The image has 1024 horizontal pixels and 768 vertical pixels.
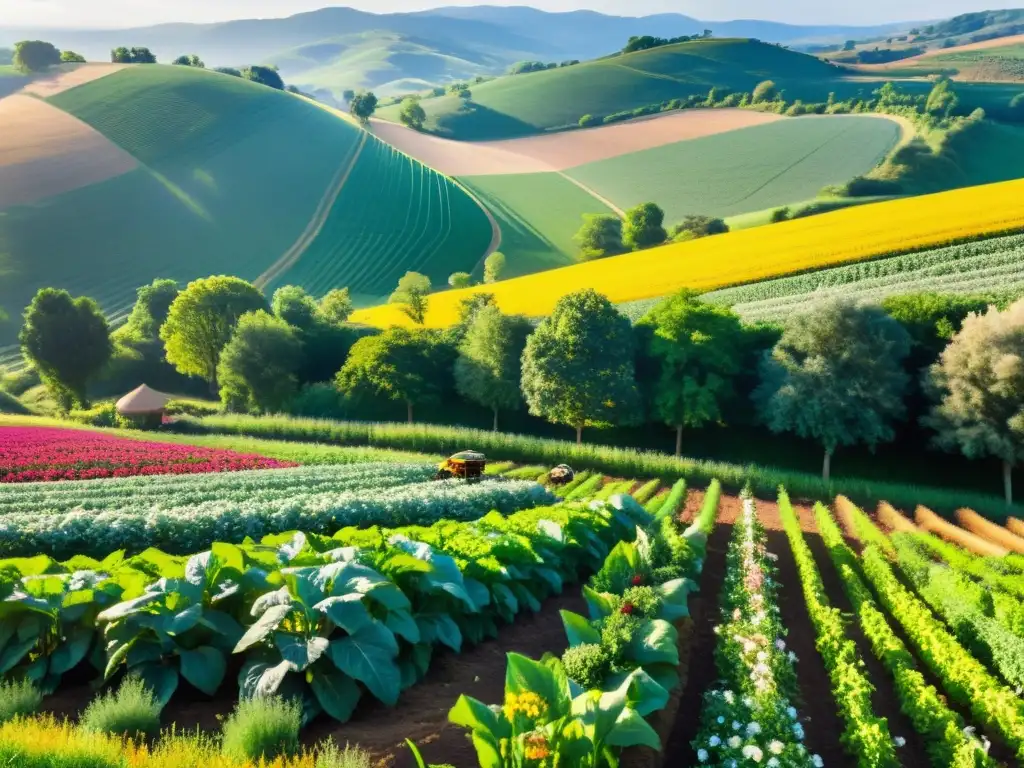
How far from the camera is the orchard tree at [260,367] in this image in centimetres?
3909

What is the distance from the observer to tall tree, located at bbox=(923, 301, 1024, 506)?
25766mm

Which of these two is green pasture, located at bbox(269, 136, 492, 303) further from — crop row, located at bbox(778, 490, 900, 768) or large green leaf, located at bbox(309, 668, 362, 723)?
large green leaf, located at bbox(309, 668, 362, 723)

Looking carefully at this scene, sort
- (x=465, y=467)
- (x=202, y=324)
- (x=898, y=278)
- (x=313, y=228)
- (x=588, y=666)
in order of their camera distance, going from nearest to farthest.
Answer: (x=588, y=666), (x=465, y=467), (x=898, y=278), (x=202, y=324), (x=313, y=228)

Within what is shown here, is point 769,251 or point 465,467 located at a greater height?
point 769,251

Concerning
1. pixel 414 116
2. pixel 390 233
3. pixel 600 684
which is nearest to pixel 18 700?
pixel 600 684

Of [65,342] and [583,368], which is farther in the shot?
[65,342]

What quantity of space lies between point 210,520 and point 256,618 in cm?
746

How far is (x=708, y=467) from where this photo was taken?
26.0 metres

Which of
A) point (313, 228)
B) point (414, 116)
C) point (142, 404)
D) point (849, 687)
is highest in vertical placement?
point (414, 116)

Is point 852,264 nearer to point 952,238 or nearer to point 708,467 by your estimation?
point 952,238

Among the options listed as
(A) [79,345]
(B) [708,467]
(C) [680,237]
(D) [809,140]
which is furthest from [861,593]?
(D) [809,140]

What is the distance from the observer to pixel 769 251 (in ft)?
157

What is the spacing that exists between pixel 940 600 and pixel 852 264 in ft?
116

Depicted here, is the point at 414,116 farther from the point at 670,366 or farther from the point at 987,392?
the point at 987,392
